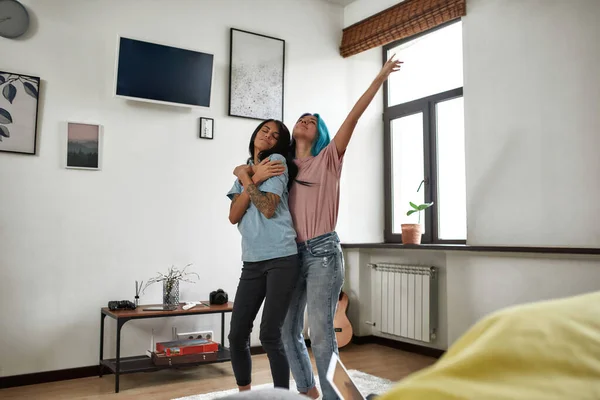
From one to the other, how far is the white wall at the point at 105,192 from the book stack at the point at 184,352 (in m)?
0.29

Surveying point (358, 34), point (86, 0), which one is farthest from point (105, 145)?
point (358, 34)

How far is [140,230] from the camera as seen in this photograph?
11.2 ft

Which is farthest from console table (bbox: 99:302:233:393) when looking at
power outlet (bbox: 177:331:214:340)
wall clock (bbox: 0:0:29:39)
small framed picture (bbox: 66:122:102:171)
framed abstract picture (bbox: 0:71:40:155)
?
wall clock (bbox: 0:0:29:39)

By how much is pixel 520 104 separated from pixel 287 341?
6.37 ft

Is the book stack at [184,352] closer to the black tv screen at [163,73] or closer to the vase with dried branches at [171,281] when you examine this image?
the vase with dried branches at [171,281]

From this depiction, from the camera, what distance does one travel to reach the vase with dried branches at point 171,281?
10.7ft

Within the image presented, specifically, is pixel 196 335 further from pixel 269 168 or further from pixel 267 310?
pixel 269 168

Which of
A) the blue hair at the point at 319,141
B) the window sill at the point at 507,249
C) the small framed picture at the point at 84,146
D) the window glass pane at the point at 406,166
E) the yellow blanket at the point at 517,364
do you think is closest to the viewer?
the yellow blanket at the point at 517,364

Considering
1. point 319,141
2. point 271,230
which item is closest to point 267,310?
point 271,230

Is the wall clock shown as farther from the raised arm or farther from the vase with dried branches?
the raised arm

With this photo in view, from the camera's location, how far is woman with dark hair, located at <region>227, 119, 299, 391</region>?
2041mm

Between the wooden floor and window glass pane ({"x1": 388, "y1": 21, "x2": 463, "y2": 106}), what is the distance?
6.42 feet

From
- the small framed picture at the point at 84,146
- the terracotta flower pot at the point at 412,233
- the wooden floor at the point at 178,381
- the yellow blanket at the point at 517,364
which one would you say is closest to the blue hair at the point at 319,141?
the wooden floor at the point at 178,381

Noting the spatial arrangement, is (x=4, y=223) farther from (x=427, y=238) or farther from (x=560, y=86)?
(x=560, y=86)
